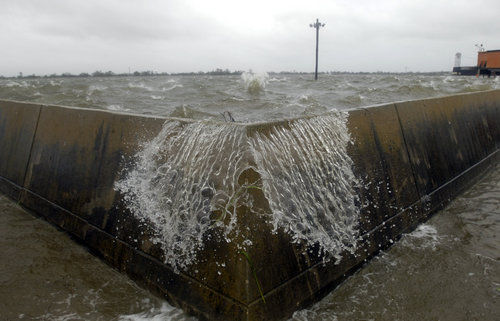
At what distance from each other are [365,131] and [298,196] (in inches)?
46.0

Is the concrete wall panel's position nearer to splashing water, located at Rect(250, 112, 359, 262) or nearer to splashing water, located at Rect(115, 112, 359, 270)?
splashing water, located at Rect(115, 112, 359, 270)

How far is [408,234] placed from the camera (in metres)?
3.60

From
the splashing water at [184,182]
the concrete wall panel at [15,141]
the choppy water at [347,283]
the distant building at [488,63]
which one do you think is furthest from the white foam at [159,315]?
the distant building at [488,63]

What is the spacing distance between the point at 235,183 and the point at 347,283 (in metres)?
1.20

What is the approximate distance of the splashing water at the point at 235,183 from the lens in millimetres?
2453

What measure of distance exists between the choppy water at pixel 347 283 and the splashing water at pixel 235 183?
1.16 feet

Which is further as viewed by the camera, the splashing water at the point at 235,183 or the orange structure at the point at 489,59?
the orange structure at the point at 489,59

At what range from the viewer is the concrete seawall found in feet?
7.73

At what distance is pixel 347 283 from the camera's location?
2.83 metres

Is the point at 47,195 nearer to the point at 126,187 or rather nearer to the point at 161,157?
the point at 126,187

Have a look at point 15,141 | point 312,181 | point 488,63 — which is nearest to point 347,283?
point 312,181

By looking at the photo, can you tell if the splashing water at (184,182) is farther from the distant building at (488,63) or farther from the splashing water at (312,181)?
the distant building at (488,63)

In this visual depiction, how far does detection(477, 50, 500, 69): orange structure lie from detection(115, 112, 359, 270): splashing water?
150 feet

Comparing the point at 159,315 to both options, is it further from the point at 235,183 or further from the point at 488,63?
the point at 488,63
